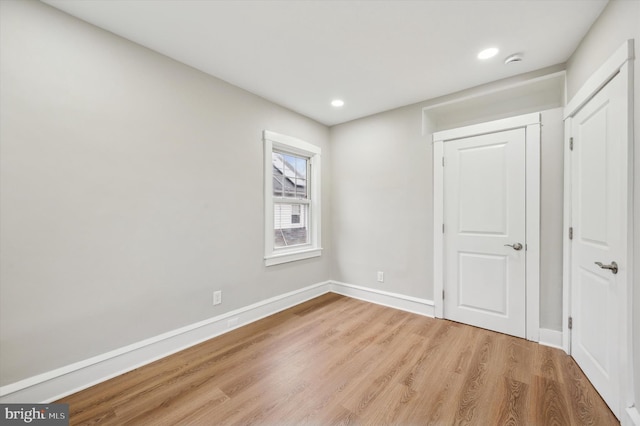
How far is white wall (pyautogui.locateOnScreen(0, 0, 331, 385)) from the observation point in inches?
63.2

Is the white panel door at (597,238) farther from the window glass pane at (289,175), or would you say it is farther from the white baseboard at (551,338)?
the window glass pane at (289,175)

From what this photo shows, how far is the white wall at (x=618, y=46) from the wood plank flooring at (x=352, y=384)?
2.16ft

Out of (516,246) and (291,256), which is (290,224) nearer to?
(291,256)

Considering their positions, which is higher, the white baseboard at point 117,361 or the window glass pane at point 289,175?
the window glass pane at point 289,175

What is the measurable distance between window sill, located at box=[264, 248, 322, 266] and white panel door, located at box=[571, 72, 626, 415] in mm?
2721

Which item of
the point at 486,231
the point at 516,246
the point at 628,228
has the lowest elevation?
the point at 516,246

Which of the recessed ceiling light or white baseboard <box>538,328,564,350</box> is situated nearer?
the recessed ceiling light

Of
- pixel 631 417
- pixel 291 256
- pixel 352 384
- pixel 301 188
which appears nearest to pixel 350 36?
pixel 301 188

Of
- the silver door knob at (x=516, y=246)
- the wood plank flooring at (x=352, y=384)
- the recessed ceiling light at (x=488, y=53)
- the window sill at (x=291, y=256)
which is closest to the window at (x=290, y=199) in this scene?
the window sill at (x=291, y=256)

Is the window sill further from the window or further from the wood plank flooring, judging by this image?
the wood plank flooring

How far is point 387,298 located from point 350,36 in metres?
2.97

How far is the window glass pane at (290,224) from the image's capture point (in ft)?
11.4

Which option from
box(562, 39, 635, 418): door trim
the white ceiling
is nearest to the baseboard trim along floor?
box(562, 39, 635, 418): door trim

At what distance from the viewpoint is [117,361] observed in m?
1.97
